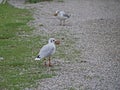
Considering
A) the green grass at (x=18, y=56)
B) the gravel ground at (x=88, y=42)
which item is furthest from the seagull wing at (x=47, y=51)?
the gravel ground at (x=88, y=42)

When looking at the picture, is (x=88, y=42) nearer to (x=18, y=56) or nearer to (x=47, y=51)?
(x=18, y=56)

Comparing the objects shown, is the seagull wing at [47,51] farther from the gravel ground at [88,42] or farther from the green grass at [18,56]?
the gravel ground at [88,42]

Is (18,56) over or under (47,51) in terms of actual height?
under

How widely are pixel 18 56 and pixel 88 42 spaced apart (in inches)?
128

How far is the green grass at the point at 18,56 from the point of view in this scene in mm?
10178

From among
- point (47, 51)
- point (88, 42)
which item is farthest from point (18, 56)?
point (88, 42)

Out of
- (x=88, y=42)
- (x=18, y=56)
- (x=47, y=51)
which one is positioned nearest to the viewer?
(x=47, y=51)

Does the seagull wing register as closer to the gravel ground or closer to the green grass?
the green grass

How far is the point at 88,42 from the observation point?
50.0 ft

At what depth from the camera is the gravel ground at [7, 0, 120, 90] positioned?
1010 cm

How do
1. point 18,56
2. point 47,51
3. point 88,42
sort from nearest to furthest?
point 47,51, point 18,56, point 88,42

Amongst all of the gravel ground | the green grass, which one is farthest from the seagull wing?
the gravel ground

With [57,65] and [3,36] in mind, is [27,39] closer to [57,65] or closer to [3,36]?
[3,36]

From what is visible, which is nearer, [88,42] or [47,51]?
[47,51]
